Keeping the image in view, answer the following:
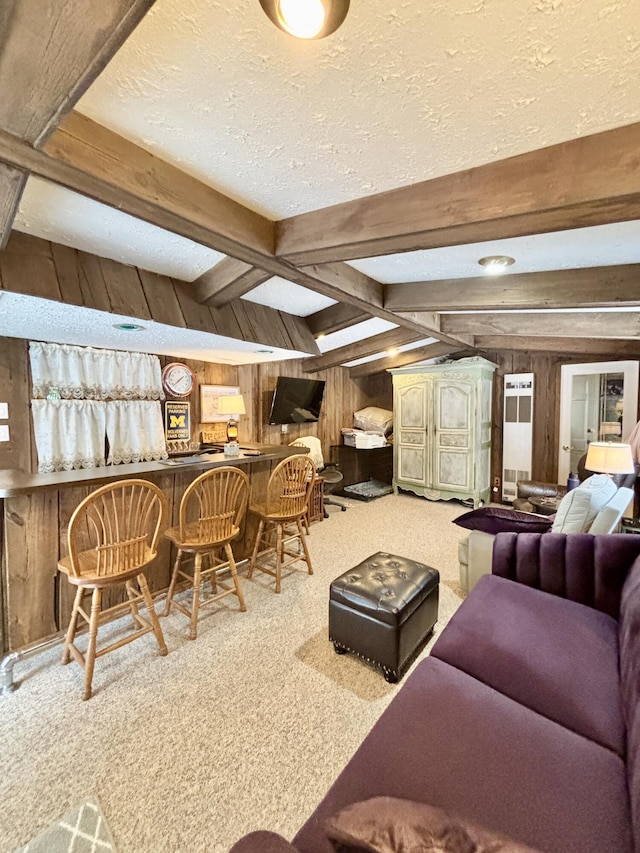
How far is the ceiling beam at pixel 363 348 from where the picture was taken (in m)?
4.41

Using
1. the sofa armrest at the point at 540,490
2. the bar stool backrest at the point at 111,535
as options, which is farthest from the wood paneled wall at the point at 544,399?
the bar stool backrest at the point at 111,535

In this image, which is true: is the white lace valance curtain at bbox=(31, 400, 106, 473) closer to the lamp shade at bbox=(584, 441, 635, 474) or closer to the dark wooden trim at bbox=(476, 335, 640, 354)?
the lamp shade at bbox=(584, 441, 635, 474)

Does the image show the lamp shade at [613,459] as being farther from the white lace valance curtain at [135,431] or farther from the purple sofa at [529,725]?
the white lace valance curtain at [135,431]

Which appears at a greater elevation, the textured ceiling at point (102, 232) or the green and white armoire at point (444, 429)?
the textured ceiling at point (102, 232)

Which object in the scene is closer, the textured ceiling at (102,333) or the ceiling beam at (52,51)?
the ceiling beam at (52,51)

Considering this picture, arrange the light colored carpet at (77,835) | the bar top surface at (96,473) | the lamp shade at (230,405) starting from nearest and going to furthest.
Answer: the light colored carpet at (77,835) → the bar top surface at (96,473) → the lamp shade at (230,405)

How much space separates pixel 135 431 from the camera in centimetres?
339

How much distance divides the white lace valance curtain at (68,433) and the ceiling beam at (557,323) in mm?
3517

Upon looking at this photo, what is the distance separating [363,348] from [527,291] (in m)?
2.44

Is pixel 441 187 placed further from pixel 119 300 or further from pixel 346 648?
pixel 346 648

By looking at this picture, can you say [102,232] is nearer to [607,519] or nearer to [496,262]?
[496,262]

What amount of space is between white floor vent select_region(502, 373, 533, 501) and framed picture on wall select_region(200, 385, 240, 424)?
405 centimetres

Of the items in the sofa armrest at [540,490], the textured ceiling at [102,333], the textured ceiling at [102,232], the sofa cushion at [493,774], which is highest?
the textured ceiling at [102,232]

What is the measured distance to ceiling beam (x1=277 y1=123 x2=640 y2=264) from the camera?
110cm
